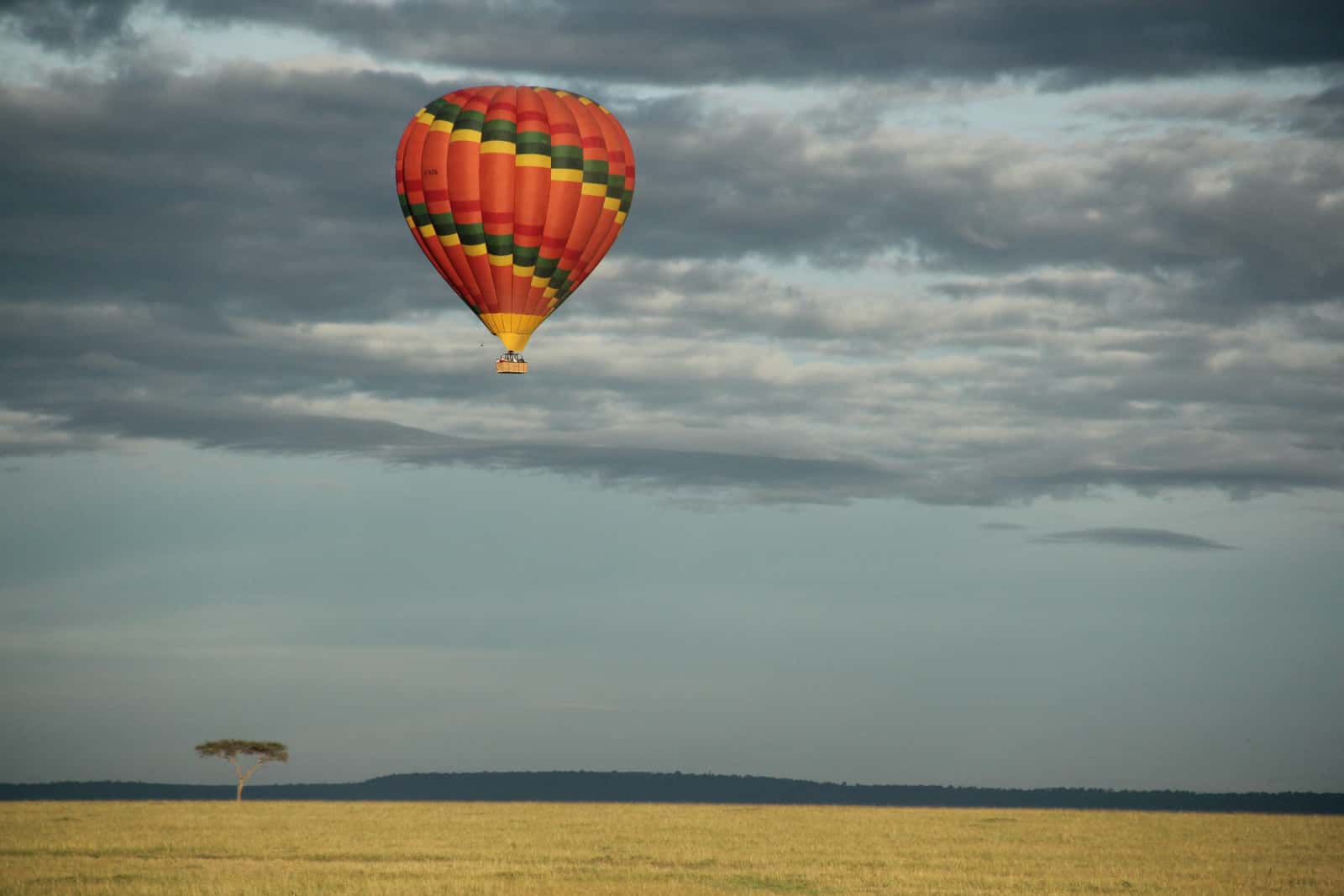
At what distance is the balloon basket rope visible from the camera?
47.7m

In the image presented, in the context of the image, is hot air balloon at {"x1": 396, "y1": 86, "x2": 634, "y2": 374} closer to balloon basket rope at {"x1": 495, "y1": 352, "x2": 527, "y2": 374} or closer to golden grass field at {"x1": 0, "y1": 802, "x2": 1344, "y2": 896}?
balloon basket rope at {"x1": 495, "y1": 352, "x2": 527, "y2": 374}

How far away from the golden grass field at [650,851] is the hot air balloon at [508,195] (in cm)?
1607

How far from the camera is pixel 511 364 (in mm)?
47812

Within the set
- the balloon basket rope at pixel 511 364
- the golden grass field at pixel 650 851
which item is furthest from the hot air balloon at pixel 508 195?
the golden grass field at pixel 650 851

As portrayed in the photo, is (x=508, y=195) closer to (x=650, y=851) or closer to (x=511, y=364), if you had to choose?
(x=511, y=364)

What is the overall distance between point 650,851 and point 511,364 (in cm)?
1894

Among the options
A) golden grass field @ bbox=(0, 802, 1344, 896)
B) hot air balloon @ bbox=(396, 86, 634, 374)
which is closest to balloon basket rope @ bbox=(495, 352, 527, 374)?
hot air balloon @ bbox=(396, 86, 634, 374)

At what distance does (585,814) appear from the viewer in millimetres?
80000

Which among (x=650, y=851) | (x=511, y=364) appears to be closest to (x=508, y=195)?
(x=511, y=364)

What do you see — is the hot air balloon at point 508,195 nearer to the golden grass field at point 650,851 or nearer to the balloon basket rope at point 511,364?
the balloon basket rope at point 511,364

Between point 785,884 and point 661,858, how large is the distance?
8.40 meters

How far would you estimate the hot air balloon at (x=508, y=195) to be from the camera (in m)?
48.0

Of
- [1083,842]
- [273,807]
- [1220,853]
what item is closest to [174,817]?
[273,807]

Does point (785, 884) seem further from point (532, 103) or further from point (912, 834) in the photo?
point (532, 103)
